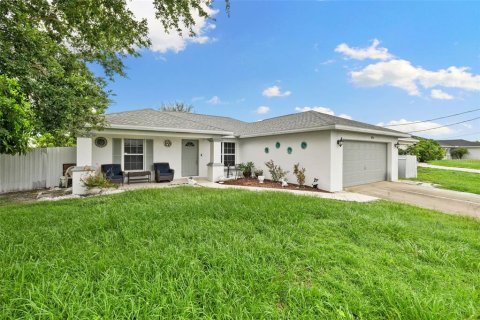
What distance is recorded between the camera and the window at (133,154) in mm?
12039

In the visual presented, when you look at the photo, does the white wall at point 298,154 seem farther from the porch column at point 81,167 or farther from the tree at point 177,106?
the tree at point 177,106

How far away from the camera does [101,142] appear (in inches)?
449

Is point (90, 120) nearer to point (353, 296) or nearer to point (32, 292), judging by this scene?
point (32, 292)

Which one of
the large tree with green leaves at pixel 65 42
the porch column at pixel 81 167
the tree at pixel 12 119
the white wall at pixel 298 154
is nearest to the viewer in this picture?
the tree at pixel 12 119

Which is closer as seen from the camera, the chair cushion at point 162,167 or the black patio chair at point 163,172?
the black patio chair at point 163,172

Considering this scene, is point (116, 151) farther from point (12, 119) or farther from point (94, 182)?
point (12, 119)

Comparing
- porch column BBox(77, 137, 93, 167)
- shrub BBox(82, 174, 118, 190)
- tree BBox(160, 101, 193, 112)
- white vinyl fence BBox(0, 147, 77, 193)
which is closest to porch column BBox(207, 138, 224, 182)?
shrub BBox(82, 174, 118, 190)

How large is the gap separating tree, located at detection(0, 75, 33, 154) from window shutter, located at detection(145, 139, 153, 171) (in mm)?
9629

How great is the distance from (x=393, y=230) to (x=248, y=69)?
1496 cm

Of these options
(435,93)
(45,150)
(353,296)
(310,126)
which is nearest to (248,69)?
(310,126)

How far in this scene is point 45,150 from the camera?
1081 cm

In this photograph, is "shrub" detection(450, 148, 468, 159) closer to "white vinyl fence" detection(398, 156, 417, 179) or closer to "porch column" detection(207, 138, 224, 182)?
"white vinyl fence" detection(398, 156, 417, 179)

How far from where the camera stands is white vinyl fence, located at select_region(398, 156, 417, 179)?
1486 centimetres

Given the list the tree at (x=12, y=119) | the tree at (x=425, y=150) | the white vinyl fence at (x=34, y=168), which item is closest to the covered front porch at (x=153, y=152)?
the white vinyl fence at (x=34, y=168)
